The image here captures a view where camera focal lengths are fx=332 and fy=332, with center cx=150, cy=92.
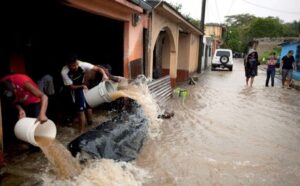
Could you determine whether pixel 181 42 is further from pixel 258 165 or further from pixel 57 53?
pixel 258 165

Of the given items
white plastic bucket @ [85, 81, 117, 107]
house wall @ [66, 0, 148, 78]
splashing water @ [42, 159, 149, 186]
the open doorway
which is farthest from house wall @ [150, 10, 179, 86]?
splashing water @ [42, 159, 149, 186]

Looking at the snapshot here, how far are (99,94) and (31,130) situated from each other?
7.61 feet

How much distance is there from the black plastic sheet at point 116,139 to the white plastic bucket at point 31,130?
0.42m

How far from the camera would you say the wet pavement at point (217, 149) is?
5.09 m

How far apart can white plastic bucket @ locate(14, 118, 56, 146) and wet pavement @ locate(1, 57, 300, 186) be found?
0.56m

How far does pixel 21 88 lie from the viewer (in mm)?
4445

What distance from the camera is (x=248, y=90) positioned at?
15.8 m

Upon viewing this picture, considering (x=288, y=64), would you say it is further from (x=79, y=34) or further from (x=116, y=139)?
(x=116, y=139)

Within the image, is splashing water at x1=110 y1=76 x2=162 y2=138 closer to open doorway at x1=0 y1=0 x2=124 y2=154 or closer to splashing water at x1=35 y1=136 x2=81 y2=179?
open doorway at x1=0 y1=0 x2=124 y2=154

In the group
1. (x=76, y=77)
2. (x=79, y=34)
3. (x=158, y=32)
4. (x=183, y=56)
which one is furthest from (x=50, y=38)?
(x=183, y=56)

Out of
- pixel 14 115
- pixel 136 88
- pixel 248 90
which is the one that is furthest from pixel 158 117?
pixel 248 90

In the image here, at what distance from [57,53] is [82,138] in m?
4.27

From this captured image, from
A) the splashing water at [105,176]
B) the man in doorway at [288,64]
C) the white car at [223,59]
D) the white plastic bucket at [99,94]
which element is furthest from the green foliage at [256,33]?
the splashing water at [105,176]

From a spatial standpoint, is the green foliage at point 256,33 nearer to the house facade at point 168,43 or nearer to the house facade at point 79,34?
the house facade at point 168,43
